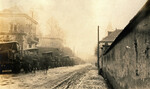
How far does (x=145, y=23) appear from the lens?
144 inches

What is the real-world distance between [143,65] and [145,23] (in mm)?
1000

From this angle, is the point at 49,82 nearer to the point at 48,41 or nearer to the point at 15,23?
the point at 15,23

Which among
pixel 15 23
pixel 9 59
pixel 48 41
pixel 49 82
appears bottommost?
pixel 49 82

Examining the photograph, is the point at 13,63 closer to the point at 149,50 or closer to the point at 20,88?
the point at 20,88

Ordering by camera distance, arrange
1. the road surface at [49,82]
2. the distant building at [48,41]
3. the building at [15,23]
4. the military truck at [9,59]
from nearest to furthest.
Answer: the road surface at [49,82] < the military truck at [9,59] < the building at [15,23] < the distant building at [48,41]

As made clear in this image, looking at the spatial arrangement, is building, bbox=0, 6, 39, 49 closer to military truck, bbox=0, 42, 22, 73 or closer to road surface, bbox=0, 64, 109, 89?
military truck, bbox=0, 42, 22, 73

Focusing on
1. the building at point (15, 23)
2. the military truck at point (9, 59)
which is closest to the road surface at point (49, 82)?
the military truck at point (9, 59)

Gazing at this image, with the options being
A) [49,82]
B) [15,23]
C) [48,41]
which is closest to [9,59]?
[49,82]

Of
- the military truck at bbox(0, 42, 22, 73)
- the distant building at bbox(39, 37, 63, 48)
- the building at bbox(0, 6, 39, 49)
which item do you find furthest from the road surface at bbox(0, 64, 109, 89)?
the distant building at bbox(39, 37, 63, 48)

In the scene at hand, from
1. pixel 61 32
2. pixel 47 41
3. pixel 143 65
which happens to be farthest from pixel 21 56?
pixel 61 32

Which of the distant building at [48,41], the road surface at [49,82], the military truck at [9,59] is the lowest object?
the road surface at [49,82]

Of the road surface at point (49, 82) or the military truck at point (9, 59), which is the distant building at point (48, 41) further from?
the road surface at point (49, 82)

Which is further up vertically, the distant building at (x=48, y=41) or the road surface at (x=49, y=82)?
the distant building at (x=48, y=41)

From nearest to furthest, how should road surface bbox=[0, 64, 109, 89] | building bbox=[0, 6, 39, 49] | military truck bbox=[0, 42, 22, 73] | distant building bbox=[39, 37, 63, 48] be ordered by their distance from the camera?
road surface bbox=[0, 64, 109, 89] < military truck bbox=[0, 42, 22, 73] < building bbox=[0, 6, 39, 49] < distant building bbox=[39, 37, 63, 48]
